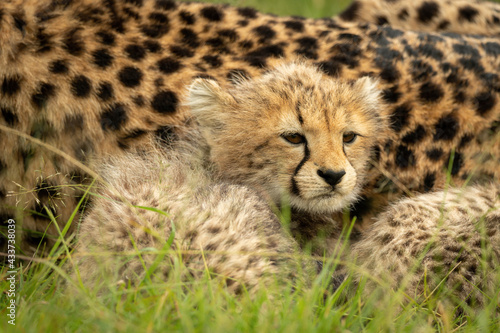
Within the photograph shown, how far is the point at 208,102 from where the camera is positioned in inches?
118

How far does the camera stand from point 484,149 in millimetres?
3305

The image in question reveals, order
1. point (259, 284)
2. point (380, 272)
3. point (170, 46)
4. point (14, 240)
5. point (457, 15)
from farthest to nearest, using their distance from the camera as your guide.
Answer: point (457, 15) < point (170, 46) < point (14, 240) < point (380, 272) < point (259, 284)

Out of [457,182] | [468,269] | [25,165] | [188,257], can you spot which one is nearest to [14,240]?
[25,165]

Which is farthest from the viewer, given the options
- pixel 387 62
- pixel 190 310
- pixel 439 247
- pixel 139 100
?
pixel 387 62

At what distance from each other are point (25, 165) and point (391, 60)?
6.36 ft

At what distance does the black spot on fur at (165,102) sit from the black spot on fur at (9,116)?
0.63 meters

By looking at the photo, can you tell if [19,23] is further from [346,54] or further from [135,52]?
[346,54]

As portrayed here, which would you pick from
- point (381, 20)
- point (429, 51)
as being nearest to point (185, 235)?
point (429, 51)

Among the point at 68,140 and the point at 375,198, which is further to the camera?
the point at 375,198

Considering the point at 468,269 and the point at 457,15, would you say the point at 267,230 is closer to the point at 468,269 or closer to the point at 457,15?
the point at 468,269

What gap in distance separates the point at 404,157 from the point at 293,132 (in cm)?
77

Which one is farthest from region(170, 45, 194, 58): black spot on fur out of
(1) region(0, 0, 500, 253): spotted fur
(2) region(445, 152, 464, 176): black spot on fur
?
(2) region(445, 152, 464, 176): black spot on fur

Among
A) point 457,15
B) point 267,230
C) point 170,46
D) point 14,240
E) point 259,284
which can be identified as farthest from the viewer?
point 457,15

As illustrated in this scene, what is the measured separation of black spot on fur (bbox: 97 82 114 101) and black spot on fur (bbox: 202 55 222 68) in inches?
20.6
